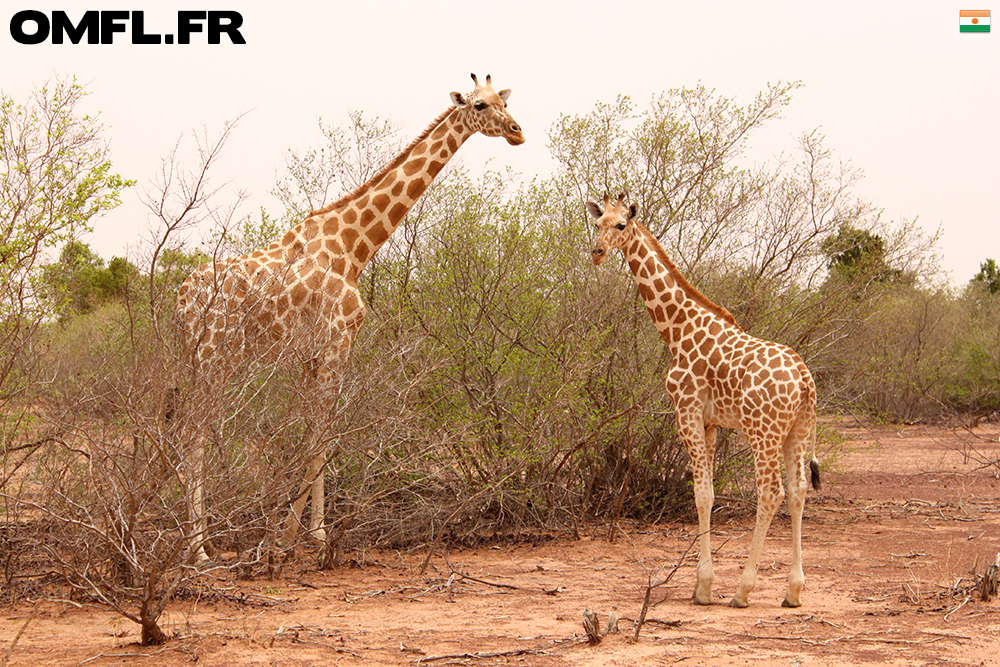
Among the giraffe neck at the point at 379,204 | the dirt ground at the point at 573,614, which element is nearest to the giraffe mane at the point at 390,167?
the giraffe neck at the point at 379,204

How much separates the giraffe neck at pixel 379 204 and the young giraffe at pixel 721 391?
5.09ft

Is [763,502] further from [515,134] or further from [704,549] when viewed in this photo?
[515,134]

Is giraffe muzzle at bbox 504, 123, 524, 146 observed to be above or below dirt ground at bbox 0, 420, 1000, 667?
above

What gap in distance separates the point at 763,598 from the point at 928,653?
1.53 meters

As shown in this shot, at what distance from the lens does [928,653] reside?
508cm

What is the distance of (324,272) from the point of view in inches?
289

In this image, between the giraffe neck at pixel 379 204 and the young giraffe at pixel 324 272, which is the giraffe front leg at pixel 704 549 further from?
the giraffe neck at pixel 379 204

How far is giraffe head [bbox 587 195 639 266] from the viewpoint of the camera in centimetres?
686

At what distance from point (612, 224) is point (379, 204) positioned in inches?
79.5

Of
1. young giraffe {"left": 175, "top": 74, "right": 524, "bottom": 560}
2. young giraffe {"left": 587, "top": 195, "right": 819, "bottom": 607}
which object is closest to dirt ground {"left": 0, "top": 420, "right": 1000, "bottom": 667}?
young giraffe {"left": 587, "top": 195, "right": 819, "bottom": 607}

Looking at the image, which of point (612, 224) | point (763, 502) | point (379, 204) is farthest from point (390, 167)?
point (763, 502)

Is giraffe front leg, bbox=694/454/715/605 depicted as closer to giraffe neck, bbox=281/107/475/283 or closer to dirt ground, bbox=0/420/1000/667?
dirt ground, bbox=0/420/1000/667

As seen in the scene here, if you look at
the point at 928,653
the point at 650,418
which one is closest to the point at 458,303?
the point at 650,418

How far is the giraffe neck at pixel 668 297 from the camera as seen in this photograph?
22.5 feet
